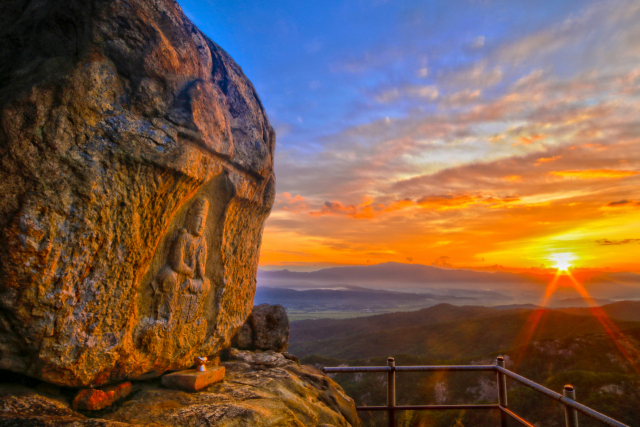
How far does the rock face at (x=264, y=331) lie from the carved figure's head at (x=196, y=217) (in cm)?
456

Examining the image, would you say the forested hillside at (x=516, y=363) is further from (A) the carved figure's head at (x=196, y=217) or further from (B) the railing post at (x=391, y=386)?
(A) the carved figure's head at (x=196, y=217)

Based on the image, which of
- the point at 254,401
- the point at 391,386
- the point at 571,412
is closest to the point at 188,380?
the point at 254,401

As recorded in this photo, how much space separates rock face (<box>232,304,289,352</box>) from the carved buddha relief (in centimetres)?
336

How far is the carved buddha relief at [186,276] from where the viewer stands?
21.8 feet

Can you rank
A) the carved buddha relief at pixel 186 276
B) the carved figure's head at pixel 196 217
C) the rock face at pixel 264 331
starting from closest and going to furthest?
1. the carved buddha relief at pixel 186 276
2. the carved figure's head at pixel 196 217
3. the rock face at pixel 264 331

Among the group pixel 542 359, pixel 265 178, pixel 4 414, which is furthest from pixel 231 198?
pixel 542 359

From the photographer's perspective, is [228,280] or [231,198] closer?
[231,198]

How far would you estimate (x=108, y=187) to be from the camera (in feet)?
17.3

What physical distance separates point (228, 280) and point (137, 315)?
8.14 feet

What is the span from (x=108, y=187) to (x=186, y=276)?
99.7 inches

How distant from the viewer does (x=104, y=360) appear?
543cm

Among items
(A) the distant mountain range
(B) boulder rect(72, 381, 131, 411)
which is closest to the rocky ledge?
(B) boulder rect(72, 381, 131, 411)

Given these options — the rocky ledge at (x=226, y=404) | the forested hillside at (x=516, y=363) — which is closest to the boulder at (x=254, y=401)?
the rocky ledge at (x=226, y=404)

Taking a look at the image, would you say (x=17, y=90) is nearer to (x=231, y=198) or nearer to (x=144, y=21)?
(x=144, y=21)
